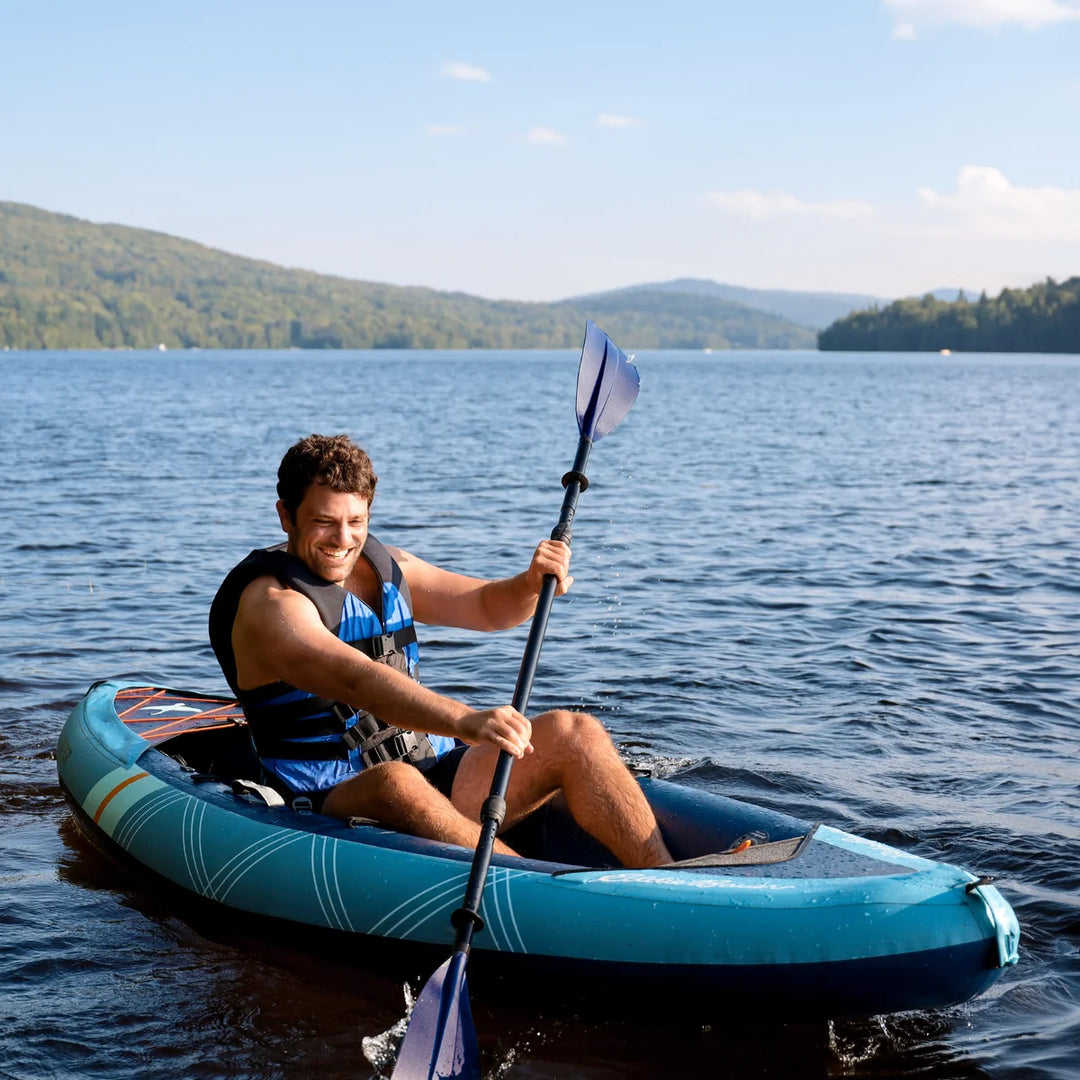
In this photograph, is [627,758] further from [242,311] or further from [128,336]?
[242,311]

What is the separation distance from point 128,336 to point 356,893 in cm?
16583

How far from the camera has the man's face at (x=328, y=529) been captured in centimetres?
384

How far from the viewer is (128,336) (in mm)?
159250

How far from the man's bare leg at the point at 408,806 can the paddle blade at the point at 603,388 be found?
1.89m

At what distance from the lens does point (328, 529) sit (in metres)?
3.87

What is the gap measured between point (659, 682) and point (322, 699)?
150 inches

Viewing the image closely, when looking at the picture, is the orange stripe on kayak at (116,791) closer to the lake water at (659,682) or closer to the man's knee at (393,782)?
the lake water at (659,682)

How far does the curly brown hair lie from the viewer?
12.5ft

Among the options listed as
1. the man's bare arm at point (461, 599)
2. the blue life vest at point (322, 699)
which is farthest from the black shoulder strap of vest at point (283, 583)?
the man's bare arm at point (461, 599)

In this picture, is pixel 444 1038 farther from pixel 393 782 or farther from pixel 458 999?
pixel 393 782

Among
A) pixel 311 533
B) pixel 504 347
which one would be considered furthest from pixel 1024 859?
pixel 504 347

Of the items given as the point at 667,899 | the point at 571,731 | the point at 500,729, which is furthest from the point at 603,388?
the point at 667,899

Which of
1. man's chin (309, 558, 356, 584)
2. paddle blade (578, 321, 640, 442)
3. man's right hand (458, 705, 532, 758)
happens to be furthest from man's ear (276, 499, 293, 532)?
paddle blade (578, 321, 640, 442)

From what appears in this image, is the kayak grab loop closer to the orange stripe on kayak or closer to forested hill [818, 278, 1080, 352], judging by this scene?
the orange stripe on kayak
